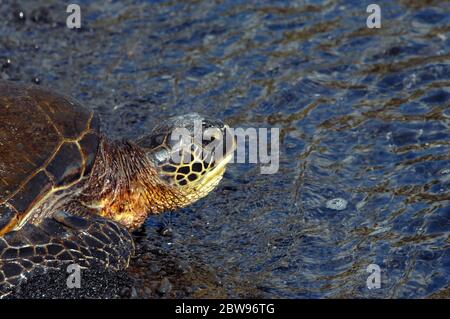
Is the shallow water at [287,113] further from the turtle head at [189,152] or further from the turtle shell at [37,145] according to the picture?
the turtle shell at [37,145]

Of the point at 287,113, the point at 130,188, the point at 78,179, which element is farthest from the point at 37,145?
the point at 287,113

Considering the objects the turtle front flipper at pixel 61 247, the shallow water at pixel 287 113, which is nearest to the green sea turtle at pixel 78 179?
the turtle front flipper at pixel 61 247

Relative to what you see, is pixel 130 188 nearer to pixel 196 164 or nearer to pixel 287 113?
pixel 196 164

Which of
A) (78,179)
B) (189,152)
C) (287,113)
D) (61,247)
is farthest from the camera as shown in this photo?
(287,113)

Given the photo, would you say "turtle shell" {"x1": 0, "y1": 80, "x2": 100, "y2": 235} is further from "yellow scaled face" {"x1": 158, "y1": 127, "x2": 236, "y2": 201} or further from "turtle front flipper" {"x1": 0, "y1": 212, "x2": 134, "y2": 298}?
"yellow scaled face" {"x1": 158, "y1": 127, "x2": 236, "y2": 201}

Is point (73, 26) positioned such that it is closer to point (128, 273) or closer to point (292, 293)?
point (128, 273)

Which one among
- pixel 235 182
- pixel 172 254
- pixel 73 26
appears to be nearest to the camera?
pixel 172 254

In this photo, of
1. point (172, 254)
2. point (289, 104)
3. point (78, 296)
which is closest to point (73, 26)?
point (289, 104)
